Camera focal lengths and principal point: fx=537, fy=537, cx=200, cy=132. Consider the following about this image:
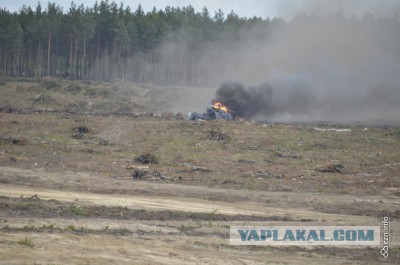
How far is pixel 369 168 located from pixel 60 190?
2001cm

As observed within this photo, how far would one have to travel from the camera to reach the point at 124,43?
321ft

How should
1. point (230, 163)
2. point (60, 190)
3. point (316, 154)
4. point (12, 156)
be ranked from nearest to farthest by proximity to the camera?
point (60, 190) < point (12, 156) < point (230, 163) < point (316, 154)

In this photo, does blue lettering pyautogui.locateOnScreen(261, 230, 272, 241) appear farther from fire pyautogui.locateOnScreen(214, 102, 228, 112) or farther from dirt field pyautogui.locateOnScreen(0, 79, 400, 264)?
fire pyautogui.locateOnScreen(214, 102, 228, 112)

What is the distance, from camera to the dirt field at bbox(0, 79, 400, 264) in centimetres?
1545

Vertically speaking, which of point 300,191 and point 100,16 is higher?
point 100,16

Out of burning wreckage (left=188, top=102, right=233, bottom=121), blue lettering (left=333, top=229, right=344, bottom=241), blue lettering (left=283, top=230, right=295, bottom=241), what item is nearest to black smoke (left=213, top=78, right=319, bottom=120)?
burning wreckage (left=188, top=102, right=233, bottom=121)

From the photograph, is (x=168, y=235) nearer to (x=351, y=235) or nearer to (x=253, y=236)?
(x=253, y=236)

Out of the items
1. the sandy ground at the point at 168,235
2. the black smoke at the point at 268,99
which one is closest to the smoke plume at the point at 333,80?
the black smoke at the point at 268,99

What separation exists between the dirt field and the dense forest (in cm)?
4176

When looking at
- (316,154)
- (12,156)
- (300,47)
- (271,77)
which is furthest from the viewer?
(300,47)

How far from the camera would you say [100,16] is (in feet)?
332

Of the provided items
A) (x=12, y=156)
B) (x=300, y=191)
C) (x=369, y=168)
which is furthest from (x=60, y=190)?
(x=369, y=168)

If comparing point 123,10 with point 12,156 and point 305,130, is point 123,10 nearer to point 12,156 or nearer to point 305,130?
point 305,130

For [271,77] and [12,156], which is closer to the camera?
[12,156]
